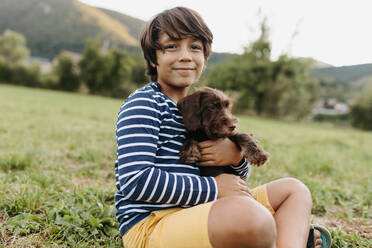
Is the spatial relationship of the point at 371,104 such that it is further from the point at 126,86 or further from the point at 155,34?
the point at 155,34

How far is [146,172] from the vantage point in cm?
179

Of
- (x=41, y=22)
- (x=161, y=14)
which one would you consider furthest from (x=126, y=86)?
(x=41, y=22)

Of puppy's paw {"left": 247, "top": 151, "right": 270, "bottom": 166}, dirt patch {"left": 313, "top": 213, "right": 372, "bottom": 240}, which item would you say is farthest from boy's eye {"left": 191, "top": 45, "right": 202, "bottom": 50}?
dirt patch {"left": 313, "top": 213, "right": 372, "bottom": 240}

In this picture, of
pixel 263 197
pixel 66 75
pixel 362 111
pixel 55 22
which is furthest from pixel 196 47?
pixel 55 22

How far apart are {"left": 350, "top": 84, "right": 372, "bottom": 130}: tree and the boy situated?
134 feet

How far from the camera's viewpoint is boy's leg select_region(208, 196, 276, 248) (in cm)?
160

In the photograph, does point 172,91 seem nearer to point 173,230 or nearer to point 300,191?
point 173,230

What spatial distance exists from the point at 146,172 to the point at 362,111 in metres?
43.0

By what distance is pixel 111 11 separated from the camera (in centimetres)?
10325

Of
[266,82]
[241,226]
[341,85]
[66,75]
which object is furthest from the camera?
[341,85]

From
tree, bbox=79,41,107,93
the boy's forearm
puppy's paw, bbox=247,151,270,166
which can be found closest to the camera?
the boy's forearm

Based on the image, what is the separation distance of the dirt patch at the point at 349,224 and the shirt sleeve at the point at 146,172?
1.82m

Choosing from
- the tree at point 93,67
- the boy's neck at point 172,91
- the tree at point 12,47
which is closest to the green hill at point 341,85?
the tree at point 93,67

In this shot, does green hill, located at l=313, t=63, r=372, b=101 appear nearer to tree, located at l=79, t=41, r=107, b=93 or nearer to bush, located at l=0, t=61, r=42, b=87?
tree, located at l=79, t=41, r=107, b=93
